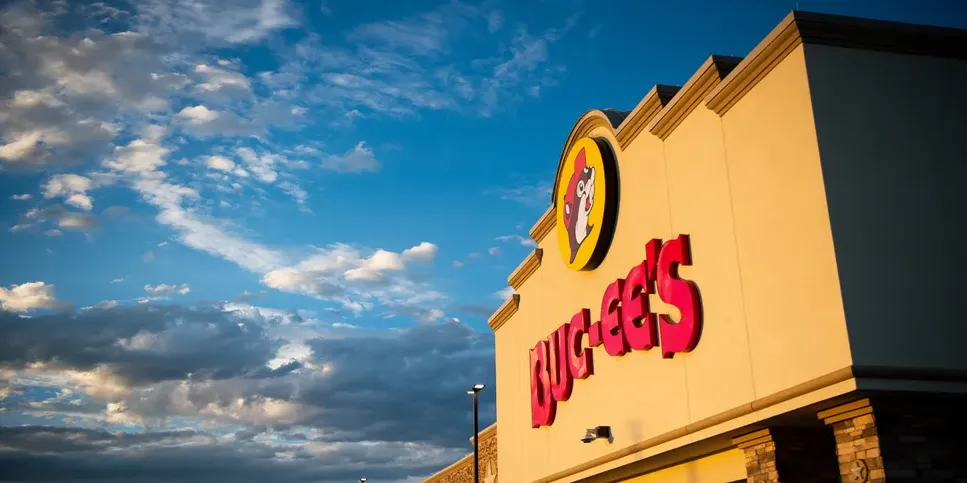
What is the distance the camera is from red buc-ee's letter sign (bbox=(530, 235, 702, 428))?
16453 millimetres

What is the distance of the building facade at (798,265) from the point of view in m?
12.4

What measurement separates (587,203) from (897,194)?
9.56 meters

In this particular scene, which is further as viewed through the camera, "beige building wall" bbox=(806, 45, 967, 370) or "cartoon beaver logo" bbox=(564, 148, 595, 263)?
"cartoon beaver logo" bbox=(564, 148, 595, 263)

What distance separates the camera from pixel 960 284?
1280 centimetres

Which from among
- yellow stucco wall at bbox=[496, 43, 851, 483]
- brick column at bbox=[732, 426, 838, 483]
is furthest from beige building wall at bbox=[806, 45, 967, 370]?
brick column at bbox=[732, 426, 838, 483]

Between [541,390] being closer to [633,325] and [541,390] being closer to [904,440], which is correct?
[633,325]

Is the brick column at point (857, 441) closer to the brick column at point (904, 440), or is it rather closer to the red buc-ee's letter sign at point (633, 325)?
the brick column at point (904, 440)

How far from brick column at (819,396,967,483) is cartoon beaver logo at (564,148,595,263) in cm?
968

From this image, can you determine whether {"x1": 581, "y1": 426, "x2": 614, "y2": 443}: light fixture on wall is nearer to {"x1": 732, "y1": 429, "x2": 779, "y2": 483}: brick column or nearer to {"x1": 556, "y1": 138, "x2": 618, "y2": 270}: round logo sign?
{"x1": 556, "y1": 138, "x2": 618, "y2": 270}: round logo sign

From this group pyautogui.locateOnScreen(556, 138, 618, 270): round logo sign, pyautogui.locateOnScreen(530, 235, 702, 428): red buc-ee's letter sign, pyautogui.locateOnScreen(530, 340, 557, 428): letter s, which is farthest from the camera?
pyautogui.locateOnScreen(530, 340, 557, 428): letter s

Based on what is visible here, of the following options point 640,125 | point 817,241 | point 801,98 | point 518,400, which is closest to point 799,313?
point 817,241

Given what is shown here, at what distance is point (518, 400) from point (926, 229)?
1766 cm

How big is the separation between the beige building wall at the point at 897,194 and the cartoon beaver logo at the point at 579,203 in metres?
8.51

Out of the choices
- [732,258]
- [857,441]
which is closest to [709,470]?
[732,258]
